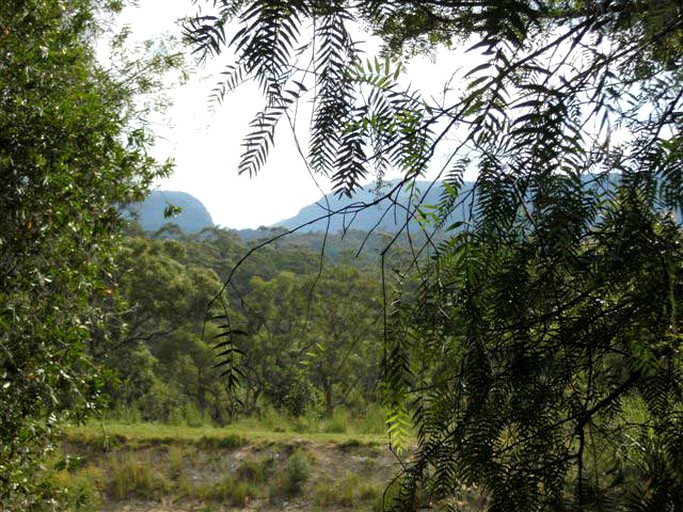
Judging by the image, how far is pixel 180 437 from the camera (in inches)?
289

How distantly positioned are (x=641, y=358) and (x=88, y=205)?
2.93 m

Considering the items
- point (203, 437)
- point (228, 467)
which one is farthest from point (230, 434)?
point (228, 467)

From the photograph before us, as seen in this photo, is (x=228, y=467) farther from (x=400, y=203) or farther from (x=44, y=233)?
(x=400, y=203)

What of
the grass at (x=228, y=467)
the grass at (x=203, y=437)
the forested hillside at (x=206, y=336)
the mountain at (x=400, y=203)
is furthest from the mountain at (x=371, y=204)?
the forested hillside at (x=206, y=336)

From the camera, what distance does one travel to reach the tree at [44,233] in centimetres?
270

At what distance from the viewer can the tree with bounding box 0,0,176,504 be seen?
8.86 feet

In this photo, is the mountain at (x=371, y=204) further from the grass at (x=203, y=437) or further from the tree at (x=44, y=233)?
the grass at (x=203, y=437)

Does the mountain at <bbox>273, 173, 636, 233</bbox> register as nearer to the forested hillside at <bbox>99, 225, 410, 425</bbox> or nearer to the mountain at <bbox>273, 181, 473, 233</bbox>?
the mountain at <bbox>273, 181, 473, 233</bbox>

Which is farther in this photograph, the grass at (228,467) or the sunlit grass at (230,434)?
the sunlit grass at (230,434)

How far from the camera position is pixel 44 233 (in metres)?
2.83

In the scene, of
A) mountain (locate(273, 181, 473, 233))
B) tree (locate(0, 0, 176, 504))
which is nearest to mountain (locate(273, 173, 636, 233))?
mountain (locate(273, 181, 473, 233))

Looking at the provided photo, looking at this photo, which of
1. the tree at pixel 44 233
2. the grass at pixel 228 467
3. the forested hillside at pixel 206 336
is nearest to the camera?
the tree at pixel 44 233

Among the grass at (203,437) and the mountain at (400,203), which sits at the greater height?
the mountain at (400,203)

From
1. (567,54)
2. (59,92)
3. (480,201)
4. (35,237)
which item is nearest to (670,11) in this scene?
(567,54)
